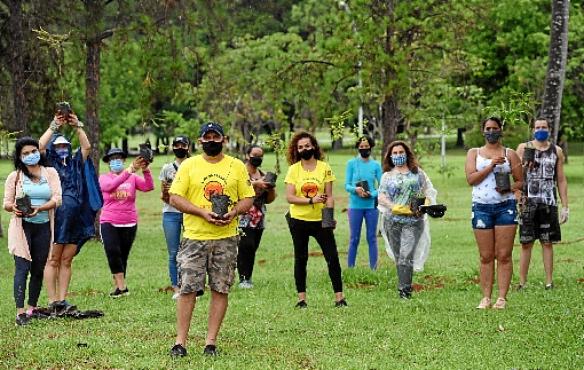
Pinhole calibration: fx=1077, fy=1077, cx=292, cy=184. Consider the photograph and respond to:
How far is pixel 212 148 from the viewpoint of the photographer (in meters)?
8.86

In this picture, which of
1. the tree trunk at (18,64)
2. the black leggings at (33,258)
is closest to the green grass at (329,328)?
the black leggings at (33,258)

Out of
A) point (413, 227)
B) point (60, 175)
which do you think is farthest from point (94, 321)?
point (413, 227)

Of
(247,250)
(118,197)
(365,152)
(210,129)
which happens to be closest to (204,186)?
(210,129)

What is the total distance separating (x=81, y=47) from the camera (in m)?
20.5

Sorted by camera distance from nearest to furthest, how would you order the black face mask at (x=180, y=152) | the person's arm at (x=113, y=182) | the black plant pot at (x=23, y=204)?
the black plant pot at (x=23, y=204)
the black face mask at (x=180, y=152)
the person's arm at (x=113, y=182)

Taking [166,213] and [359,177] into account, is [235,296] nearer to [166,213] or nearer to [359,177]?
[166,213]

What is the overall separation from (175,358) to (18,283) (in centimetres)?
296

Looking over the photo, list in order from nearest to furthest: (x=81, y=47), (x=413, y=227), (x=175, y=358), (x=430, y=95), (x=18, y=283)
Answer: (x=175, y=358) < (x=18, y=283) < (x=413, y=227) < (x=81, y=47) < (x=430, y=95)

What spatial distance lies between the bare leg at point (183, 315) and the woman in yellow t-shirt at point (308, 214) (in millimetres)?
3023

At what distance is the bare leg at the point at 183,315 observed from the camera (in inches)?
344

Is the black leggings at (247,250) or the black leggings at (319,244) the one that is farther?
the black leggings at (247,250)

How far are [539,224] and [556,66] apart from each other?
3.28 meters

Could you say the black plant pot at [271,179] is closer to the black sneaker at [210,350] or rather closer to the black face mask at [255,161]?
the black face mask at [255,161]

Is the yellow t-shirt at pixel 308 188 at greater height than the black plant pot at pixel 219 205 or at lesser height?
lesser
